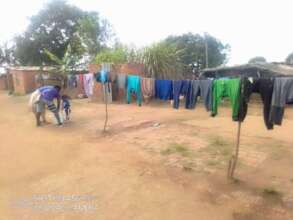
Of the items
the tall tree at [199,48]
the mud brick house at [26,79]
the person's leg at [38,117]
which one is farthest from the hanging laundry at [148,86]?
the tall tree at [199,48]

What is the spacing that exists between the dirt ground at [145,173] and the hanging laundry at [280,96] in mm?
1176

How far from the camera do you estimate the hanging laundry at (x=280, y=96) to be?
4599mm

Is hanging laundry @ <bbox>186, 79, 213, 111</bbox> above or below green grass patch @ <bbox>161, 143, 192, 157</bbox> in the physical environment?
above

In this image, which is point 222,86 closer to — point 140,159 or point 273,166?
point 273,166

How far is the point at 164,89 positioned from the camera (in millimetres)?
8406

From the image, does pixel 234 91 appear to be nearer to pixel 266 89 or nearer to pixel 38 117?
pixel 266 89

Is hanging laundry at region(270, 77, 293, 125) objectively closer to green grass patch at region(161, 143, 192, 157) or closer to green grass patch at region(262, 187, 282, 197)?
green grass patch at region(262, 187, 282, 197)

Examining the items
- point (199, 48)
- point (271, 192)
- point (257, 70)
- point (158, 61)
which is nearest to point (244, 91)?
point (271, 192)

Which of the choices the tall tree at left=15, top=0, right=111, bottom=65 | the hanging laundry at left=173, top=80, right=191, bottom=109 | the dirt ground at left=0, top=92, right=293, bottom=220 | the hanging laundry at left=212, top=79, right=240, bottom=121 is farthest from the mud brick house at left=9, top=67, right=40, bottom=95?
the hanging laundry at left=212, top=79, right=240, bottom=121

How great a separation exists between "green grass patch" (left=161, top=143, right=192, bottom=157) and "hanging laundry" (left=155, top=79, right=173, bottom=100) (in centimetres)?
158

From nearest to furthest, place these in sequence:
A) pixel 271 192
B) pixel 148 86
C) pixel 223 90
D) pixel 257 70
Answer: pixel 271 192 < pixel 223 90 < pixel 148 86 < pixel 257 70

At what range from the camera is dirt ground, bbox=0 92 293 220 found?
423 centimetres

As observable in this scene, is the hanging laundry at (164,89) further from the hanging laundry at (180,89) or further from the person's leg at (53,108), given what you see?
the person's leg at (53,108)

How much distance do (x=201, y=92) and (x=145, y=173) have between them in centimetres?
234
